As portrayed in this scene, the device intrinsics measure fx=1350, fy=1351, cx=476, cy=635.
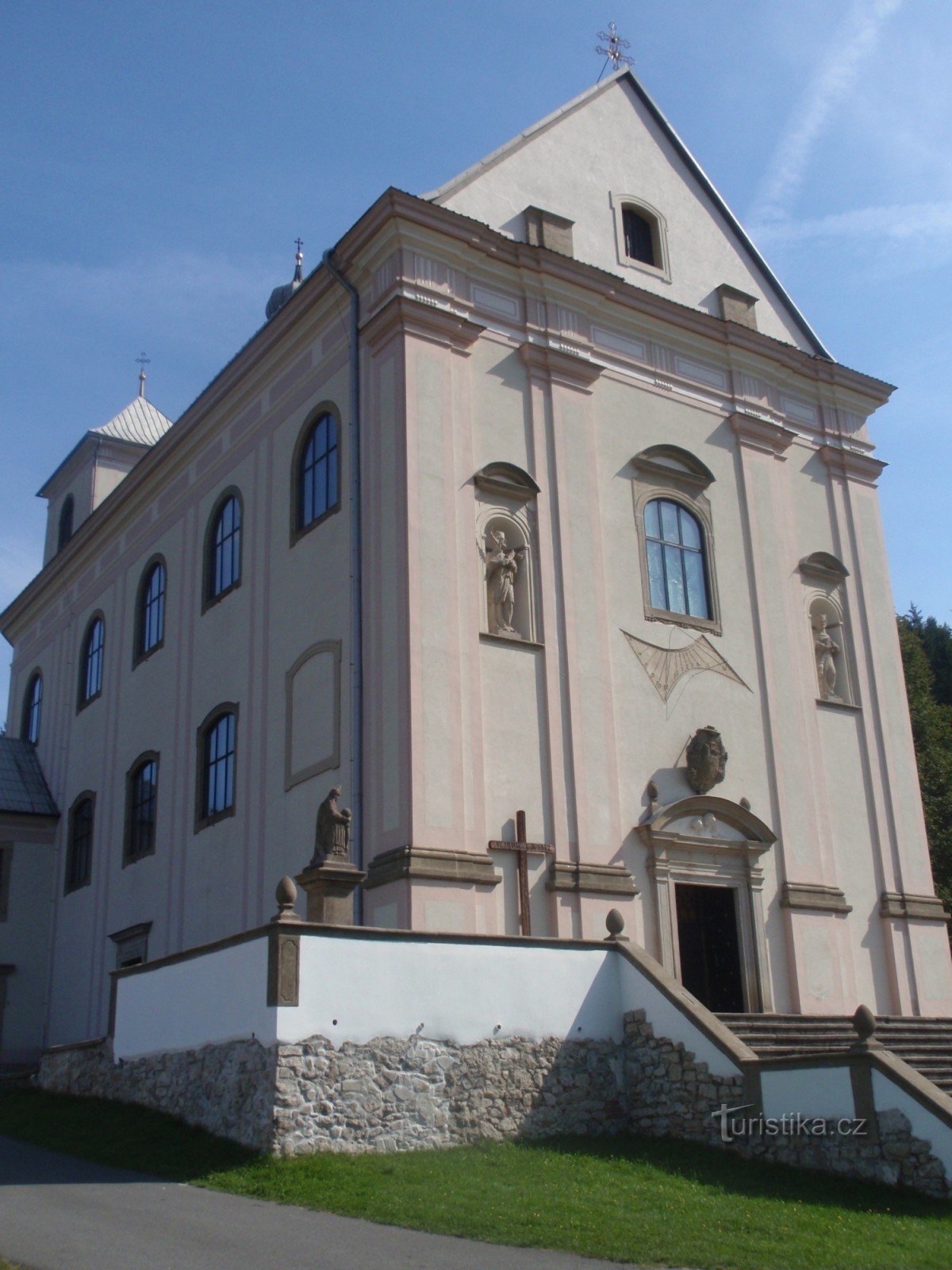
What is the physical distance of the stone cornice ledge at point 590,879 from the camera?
1692 centimetres

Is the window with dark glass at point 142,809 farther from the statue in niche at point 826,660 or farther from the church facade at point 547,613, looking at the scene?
the statue in niche at point 826,660

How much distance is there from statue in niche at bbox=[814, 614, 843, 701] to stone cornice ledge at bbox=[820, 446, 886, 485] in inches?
118

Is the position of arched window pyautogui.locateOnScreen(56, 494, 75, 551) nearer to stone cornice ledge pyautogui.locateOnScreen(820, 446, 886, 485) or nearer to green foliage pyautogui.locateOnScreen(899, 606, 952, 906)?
stone cornice ledge pyautogui.locateOnScreen(820, 446, 886, 485)

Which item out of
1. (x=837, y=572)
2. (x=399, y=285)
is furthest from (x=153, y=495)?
(x=837, y=572)

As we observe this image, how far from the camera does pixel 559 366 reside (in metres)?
19.9

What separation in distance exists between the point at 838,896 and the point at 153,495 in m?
14.9

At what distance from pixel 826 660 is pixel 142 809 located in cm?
1244

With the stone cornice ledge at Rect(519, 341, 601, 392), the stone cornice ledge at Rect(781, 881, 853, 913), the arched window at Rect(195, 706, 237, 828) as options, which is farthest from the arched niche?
the arched window at Rect(195, 706, 237, 828)

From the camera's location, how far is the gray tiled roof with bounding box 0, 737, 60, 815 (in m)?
29.0

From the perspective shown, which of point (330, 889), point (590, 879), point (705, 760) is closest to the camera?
point (330, 889)

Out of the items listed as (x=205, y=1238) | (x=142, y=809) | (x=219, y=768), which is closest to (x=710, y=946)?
(x=219, y=768)

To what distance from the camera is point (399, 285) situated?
18.6 m

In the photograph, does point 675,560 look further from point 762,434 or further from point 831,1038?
point 831,1038

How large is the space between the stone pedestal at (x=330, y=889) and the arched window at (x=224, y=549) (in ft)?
30.5
